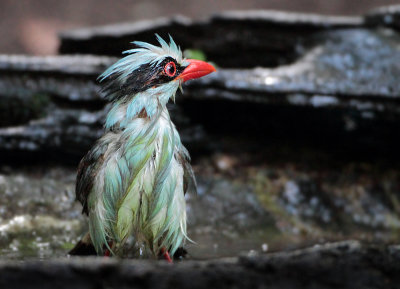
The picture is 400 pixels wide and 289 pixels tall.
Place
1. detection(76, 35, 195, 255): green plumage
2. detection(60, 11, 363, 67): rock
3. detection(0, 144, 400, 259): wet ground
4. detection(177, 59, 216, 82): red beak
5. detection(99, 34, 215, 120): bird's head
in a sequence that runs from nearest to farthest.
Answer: detection(76, 35, 195, 255): green plumage → detection(99, 34, 215, 120): bird's head → detection(177, 59, 216, 82): red beak → detection(0, 144, 400, 259): wet ground → detection(60, 11, 363, 67): rock

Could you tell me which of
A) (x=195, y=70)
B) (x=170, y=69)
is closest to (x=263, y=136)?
(x=195, y=70)

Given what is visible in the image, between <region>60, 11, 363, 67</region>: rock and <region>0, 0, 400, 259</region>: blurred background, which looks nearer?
<region>0, 0, 400, 259</region>: blurred background

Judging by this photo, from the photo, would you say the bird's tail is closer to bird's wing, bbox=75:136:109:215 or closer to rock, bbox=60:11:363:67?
bird's wing, bbox=75:136:109:215

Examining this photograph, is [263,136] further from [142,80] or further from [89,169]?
[89,169]

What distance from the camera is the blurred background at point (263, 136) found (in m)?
4.09

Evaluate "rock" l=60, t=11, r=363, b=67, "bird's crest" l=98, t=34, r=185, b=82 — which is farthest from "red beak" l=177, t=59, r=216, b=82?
"rock" l=60, t=11, r=363, b=67

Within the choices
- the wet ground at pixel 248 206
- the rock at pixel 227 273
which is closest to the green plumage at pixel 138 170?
the wet ground at pixel 248 206

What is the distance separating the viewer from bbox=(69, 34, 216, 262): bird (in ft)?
8.64

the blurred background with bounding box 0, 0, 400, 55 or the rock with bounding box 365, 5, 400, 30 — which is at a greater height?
the blurred background with bounding box 0, 0, 400, 55

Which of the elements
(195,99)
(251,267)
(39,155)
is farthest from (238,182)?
(251,267)

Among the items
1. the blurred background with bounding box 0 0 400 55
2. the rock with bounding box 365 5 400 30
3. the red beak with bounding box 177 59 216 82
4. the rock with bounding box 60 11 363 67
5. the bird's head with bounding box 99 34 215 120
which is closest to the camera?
the bird's head with bounding box 99 34 215 120

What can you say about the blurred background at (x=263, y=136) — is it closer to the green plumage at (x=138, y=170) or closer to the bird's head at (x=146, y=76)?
the green plumage at (x=138, y=170)

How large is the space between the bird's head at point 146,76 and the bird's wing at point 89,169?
0.29 m

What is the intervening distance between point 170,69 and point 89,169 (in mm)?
724
